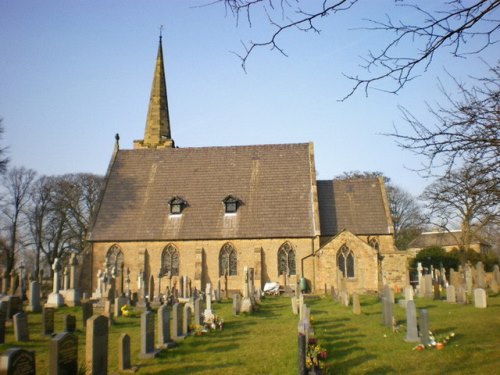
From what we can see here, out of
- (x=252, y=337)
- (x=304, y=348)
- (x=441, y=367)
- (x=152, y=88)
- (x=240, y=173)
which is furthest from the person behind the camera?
(x=152, y=88)

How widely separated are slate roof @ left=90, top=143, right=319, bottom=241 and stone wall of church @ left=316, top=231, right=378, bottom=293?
1.72 metres

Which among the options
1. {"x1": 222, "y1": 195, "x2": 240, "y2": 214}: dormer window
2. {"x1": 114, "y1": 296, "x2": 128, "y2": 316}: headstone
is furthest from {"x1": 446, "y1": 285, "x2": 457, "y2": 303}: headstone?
{"x1": 222, "y1": 195, "x2": 240, "y2": 214}: dormer window

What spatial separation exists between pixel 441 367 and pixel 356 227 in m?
21.8

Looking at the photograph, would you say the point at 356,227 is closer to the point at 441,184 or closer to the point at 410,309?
the point at 410,309

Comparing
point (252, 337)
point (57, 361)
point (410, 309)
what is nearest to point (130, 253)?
point (252, 337)

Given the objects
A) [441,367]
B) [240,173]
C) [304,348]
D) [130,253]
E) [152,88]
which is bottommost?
[441,367]

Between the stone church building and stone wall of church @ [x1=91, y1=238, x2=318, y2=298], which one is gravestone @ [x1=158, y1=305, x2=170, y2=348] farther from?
stone wall of church @ [x1=91, y1=238, x2=318, y2=298]

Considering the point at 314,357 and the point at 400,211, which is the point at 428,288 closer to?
the point at 314,357

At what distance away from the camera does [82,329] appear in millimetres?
14805

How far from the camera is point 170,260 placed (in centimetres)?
3066

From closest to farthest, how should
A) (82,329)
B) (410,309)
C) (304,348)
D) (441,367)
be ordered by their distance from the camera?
(304,348)
(441,367)
(410,309)
(82,329)

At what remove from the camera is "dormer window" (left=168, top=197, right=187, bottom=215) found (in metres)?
32.1

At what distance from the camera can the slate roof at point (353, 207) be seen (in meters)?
30.7

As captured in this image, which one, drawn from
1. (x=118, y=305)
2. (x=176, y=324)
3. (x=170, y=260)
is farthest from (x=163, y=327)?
(x=170, y=260)
